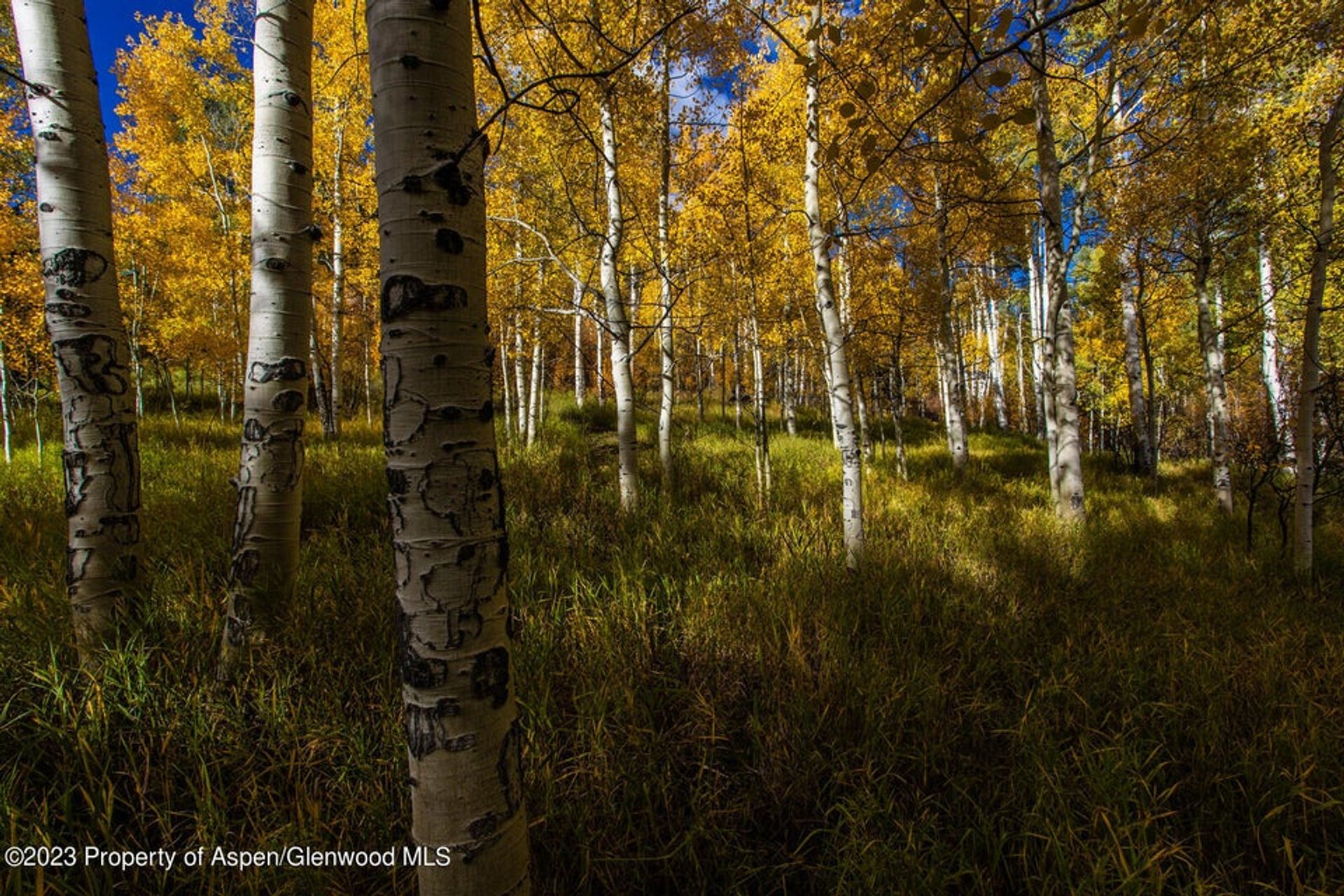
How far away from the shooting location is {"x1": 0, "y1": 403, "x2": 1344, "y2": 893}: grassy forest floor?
62.3 inches

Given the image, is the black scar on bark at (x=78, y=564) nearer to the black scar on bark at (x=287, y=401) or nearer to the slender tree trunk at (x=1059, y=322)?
the black scar on bark at (x=287, y=401)

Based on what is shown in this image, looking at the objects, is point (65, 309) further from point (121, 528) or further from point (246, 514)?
point (246, 514)

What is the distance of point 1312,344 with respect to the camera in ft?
12.3

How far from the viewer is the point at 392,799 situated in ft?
5.62

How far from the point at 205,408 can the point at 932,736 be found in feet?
88.2

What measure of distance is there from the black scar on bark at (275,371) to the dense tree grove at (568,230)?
0.08 feet

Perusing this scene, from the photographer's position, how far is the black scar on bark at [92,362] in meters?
2.06

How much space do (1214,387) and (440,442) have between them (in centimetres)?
1081

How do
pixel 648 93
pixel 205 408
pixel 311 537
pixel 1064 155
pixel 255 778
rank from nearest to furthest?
pixel 255 778 → pixel 311 537 → pixel 648 93 → pixel 1064 155 → pixel 205 408

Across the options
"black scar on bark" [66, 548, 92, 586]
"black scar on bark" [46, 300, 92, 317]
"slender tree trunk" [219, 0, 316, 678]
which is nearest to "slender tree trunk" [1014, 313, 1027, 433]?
"slender tree trunk" [219, 0, 316, 678]

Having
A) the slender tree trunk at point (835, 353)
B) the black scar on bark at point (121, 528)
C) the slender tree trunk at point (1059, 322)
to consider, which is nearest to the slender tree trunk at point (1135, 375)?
the slender tree trunk at point (1059, 322)

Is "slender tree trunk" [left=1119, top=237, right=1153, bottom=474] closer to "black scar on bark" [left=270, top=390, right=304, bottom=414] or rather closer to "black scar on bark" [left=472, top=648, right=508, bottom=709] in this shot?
"black scar on bark" [left=472, top=648, right=508, bottom=709]

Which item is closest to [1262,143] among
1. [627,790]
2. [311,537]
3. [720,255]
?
[720,255]

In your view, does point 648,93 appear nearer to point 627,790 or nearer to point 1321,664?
point 627,790
